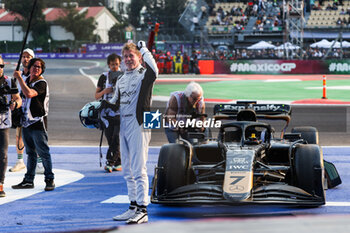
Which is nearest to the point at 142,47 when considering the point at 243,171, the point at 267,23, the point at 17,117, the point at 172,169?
the point at 172,169

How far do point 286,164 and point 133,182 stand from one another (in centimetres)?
196

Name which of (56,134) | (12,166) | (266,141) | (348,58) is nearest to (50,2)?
(348,58)

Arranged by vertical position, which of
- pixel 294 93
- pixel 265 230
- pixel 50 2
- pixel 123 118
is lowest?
pixel 294 93

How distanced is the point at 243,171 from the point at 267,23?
166ft

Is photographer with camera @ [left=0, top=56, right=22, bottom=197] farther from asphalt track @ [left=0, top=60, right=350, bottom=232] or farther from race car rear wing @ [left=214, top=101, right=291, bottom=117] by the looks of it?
race car rear wing @ [left=214, top=101, right=291, bottom=117]

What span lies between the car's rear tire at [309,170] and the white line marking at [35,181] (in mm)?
3286

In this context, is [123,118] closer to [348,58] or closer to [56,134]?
[56,134]

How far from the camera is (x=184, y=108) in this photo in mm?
7352

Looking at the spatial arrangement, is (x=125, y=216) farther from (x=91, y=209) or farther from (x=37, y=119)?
(x=37, y=119)

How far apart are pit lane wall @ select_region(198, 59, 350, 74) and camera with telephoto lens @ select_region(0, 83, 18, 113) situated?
114ft

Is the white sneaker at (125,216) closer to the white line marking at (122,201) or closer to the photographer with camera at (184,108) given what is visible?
the white line marking at (122,201)

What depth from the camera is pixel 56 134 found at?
14.0 metres

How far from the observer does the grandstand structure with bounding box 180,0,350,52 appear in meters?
52.8

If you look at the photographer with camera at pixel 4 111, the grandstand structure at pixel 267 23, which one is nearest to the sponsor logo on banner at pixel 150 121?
the photographer with camera at pixel 4 111
